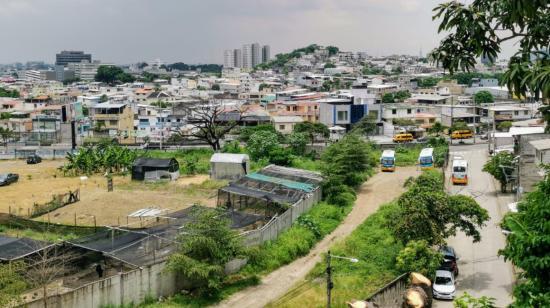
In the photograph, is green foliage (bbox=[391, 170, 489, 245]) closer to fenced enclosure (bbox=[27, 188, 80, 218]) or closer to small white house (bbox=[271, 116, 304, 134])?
fenced enclosure (bbox=[27, 188, 80, 218])

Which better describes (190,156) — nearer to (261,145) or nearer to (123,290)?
(261,145)

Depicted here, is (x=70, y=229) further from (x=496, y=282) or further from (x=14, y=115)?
(x=14, y=115)

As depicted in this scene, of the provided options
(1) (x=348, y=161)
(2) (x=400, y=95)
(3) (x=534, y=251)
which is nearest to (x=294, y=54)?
(2) (x=400, y=95)

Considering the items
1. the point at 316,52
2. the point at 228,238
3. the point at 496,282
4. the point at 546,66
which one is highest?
the point at 316,52

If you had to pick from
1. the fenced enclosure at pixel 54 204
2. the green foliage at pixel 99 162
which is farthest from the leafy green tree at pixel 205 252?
the green foliage at pixel 99 162

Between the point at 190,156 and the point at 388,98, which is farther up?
the point at 388,98

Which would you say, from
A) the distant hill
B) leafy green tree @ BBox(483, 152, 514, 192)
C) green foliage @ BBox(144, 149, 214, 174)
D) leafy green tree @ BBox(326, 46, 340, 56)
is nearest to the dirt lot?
green foliage @ BBox(144, 149, 214, 174)

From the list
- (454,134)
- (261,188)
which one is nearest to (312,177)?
(261,188)
